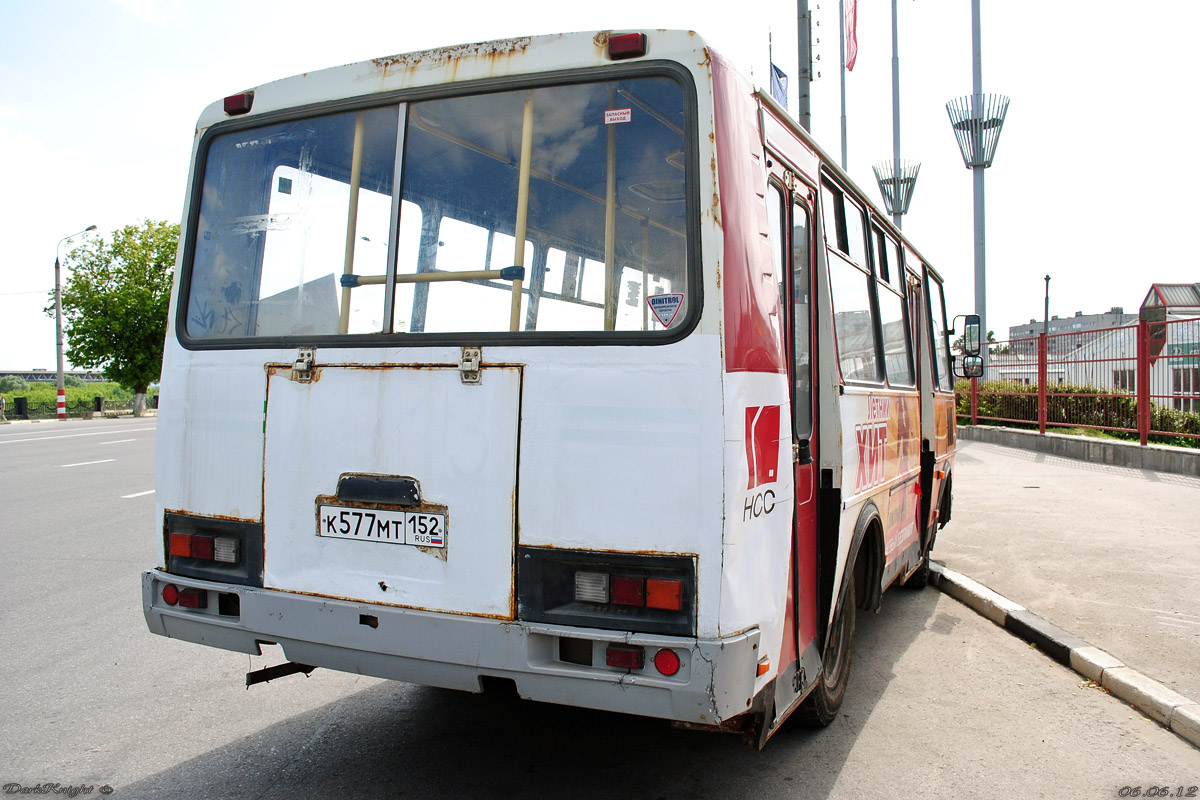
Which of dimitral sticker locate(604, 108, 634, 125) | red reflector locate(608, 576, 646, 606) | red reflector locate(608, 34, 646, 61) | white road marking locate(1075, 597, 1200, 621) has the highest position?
red reflector locate(608, 34, 646, 61)

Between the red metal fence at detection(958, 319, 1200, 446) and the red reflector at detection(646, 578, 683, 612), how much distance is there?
42.2ft

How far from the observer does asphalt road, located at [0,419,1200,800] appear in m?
3.61

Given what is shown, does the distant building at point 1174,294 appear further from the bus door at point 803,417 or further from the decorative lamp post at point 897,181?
the bus door at point 803,417

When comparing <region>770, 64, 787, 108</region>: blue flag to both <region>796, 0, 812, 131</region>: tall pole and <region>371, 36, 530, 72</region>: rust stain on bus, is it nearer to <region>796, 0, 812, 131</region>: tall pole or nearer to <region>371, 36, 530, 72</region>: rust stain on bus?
<region>796, 0, 812, 131</region>: tall pole

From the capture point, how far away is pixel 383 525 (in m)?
3.28

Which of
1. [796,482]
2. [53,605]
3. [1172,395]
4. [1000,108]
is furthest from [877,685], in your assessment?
[1000,108]

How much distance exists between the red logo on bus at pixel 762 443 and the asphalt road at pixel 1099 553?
3.08 m

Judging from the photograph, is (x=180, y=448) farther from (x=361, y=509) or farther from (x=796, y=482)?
(x=796, y=482)

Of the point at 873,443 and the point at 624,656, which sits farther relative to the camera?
the point at 873,443

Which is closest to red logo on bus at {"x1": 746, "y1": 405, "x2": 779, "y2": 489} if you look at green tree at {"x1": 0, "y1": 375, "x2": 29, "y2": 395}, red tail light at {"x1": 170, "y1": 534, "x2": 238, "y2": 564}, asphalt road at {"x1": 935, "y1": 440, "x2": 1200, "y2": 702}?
red tail light at {"x1": 170, "y1": 534, "x2": 238, "y2": 564}

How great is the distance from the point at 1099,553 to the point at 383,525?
7.08m

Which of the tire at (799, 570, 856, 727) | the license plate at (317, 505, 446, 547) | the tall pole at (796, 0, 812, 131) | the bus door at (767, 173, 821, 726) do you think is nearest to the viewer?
the license plate at (317, 505, 446, 547)

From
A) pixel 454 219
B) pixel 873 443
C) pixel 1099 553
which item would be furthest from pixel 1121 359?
pixel 454 219

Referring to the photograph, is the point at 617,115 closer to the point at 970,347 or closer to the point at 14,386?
the point at 970,347
